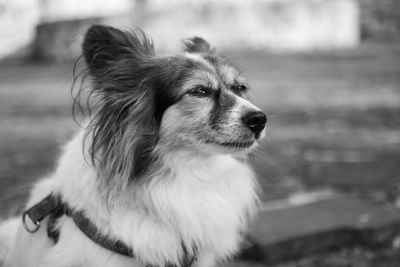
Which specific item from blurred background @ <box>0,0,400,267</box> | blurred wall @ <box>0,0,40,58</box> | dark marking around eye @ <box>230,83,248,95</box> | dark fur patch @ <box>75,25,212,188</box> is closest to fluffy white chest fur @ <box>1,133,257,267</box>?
dark fur patch @ <box>75,25,212,188</box>

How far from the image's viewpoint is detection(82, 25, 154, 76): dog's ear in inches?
117

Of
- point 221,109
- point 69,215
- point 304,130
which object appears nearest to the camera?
point 69,215

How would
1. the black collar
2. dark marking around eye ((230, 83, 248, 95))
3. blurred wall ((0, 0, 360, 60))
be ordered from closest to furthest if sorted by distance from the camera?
the black collar
dark marking around eye ((230, 83, 248, 95))
blurred wall ((0, 0, 360, 60))

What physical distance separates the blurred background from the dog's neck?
711mm

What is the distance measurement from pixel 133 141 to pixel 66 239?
0.59 meters

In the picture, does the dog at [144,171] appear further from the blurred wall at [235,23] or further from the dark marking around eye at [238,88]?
the blurred wall at [235,23]

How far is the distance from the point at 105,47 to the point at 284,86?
11.6 metres

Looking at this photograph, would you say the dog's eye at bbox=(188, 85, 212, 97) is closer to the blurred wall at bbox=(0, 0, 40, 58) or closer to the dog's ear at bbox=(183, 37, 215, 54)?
the dog's ear at bbox=(183, 37, 215, 54)

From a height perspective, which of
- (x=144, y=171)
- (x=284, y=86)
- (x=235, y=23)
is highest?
(x=144, y=171)

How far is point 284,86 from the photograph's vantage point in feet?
46.8

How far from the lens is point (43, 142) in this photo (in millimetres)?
8516

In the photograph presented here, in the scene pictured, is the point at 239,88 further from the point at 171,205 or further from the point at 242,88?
the point at 171,205

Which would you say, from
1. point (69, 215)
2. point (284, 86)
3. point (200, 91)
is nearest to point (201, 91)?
point (200, 91)

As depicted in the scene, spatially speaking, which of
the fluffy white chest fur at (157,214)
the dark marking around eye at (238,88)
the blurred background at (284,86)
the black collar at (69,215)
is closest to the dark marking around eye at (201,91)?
the dark marking around eye at (238,88)
